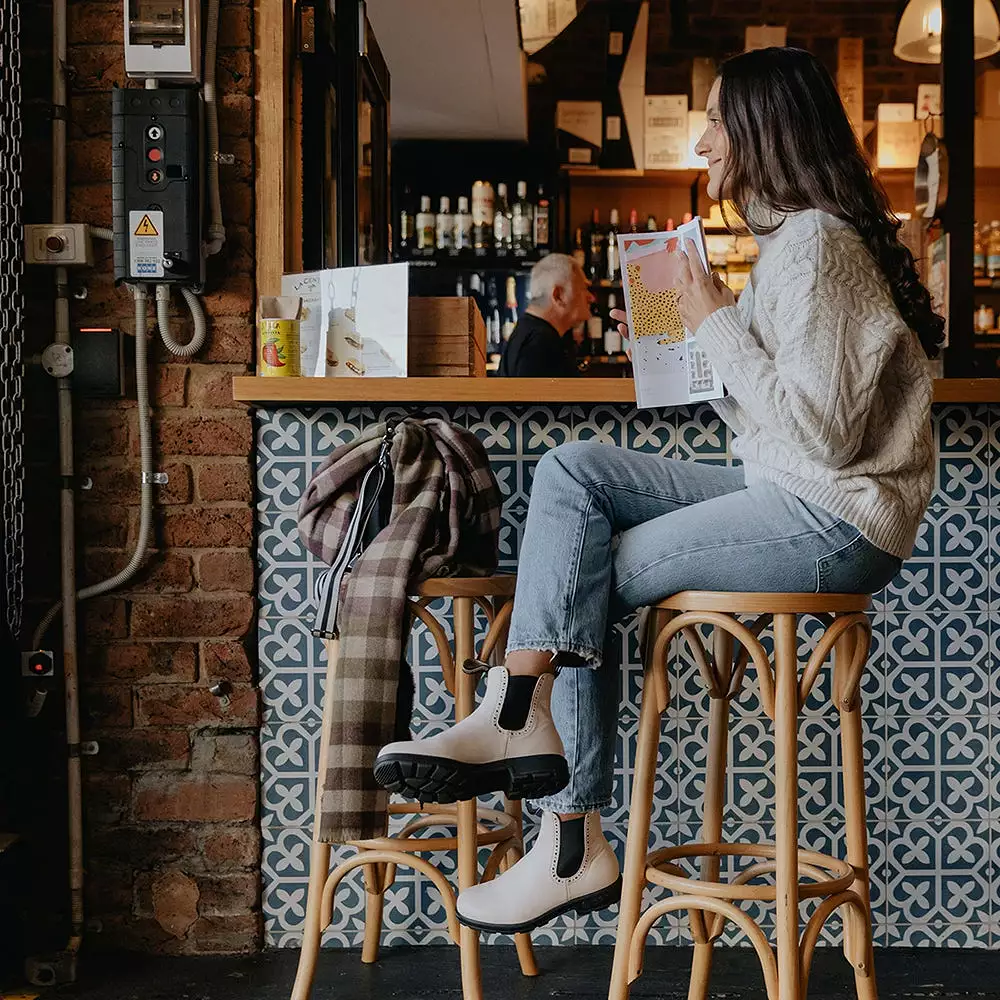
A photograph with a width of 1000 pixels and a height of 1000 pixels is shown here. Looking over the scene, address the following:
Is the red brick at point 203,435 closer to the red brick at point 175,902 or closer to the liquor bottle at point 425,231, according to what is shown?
the red brick at point 175,902

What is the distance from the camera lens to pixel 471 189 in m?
5.44

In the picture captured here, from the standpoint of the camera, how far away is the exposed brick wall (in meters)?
2.11

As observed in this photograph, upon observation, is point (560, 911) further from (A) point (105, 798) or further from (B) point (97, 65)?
(B) point (97, 65)

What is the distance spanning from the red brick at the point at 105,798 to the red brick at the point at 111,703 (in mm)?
104

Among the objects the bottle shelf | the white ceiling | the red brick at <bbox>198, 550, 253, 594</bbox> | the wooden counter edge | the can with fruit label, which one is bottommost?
the red brick at <bbox>198, 550, 253, 594</bbox>

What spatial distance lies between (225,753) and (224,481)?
0.52 m

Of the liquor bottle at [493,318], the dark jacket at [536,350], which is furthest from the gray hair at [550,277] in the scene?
the liquor bottle at [493,318]

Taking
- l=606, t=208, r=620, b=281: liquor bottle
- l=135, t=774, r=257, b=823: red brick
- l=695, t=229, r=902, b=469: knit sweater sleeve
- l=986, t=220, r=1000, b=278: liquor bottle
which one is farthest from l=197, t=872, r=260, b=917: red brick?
l=986, t=220, r=1000, b=278: liquor bottle

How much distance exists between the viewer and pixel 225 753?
6.95ft

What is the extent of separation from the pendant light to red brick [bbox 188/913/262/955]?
3509mm

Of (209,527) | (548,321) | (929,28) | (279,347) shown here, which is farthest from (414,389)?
(929,28)

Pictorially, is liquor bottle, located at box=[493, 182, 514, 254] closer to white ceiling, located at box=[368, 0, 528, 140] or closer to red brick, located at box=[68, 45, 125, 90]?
white ceiling, located at box=[368, 0, 528, 140]

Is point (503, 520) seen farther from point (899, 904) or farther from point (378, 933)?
point (899, 904)

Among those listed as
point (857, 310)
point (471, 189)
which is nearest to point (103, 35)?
point (857, 310)
